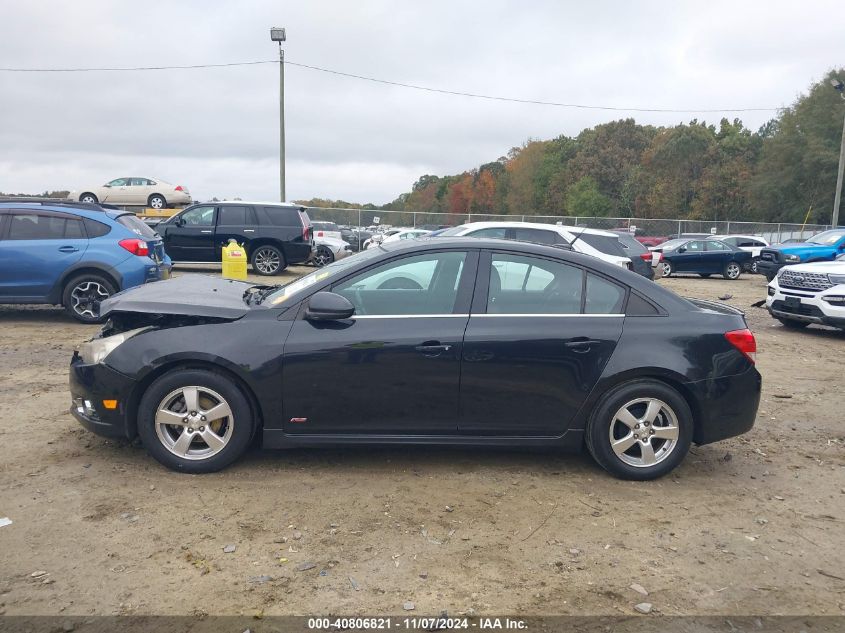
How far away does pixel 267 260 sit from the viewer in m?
19.1

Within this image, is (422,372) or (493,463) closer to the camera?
(422,372)

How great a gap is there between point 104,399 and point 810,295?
1089 centimetres

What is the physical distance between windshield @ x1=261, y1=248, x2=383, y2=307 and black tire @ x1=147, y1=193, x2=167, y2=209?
22760 mm

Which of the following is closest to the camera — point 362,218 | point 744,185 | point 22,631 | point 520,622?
point 22,631

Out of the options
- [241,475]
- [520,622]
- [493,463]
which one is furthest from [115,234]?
[520,622]

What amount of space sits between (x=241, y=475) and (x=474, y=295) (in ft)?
6.38

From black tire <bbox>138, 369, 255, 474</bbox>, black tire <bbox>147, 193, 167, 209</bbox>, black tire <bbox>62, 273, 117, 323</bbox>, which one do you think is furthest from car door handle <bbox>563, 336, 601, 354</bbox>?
black tire <bbox>147, 193, 167, 209</bbox>

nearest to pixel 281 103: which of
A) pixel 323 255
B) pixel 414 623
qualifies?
pixel 323 255

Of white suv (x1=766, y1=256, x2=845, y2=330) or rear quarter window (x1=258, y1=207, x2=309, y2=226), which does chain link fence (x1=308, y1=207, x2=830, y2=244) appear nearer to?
rear quarter window (x1=258, y1=207, x2=309, y2=226)

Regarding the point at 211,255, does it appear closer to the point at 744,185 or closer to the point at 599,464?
the point at 599,464

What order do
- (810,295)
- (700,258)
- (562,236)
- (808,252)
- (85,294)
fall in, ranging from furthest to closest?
(700,258)
(808,252)
(810,295)
(562,236)
(85,294)

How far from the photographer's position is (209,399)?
476 centimetres

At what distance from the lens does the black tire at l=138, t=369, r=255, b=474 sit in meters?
4.71

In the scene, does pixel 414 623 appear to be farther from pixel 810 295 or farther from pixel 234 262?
pixel 234 262
